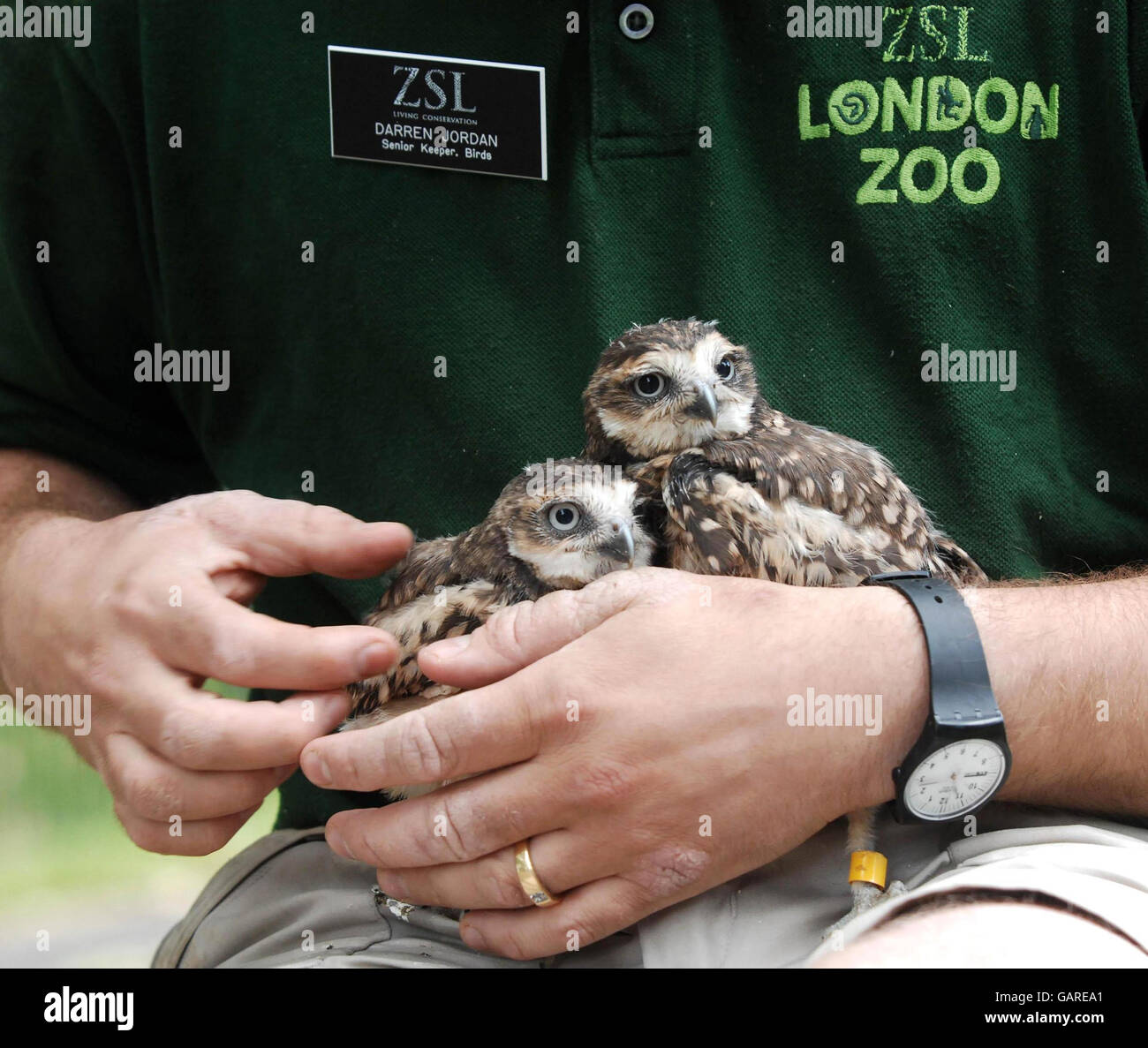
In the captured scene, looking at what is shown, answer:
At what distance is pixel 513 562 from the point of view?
6.66 feet

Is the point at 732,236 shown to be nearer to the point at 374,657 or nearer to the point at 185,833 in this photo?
the point at 374,657

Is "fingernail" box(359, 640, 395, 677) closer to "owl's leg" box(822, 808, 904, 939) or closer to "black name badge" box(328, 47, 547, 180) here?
"owl's leg" box(822, 808, 904, 939)

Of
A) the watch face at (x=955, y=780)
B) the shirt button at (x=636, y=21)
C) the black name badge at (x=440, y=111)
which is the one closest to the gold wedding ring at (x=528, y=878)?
the watch face at (x=955, y=780)

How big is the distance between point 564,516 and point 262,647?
574 mm

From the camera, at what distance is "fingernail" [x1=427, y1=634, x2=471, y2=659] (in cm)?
174

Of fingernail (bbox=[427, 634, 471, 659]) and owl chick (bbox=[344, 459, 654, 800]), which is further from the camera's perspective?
owl chick (bbox=[344, 459, 654, 800])

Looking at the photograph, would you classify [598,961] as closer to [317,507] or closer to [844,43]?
[317,507]

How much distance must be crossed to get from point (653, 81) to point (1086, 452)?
1116 millimetres

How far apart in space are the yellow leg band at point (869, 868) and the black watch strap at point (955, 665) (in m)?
0.27

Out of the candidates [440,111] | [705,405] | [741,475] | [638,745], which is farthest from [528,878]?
[440,111]

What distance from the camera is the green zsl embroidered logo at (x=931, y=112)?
78.6 inches

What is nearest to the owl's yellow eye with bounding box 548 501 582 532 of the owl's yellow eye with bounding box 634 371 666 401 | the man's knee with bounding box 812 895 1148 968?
the owl's yellow eye with bounding box 634 371 666 401

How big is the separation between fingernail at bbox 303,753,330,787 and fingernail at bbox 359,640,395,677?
154 mm

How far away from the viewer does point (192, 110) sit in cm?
235
